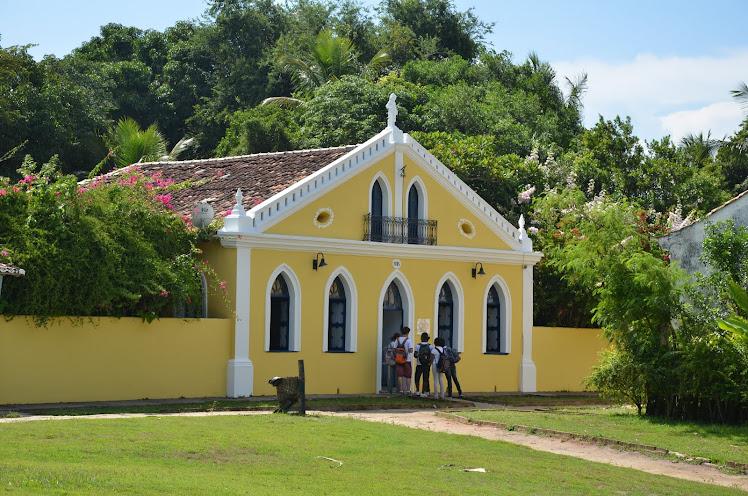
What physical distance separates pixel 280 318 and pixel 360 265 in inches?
87.5

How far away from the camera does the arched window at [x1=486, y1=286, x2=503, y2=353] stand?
28.5 m

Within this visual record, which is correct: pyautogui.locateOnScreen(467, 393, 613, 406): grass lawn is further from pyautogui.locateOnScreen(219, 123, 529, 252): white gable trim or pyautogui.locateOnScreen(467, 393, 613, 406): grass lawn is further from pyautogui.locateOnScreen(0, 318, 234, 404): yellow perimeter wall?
pyautogui.locateOnScreen(0, 318, 234, 404): yellow perimeter wall

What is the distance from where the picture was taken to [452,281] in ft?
90.6

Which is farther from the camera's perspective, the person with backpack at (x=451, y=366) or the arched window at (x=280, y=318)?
the arched window at (x=280, y=318)

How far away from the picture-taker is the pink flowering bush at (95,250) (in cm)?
2041

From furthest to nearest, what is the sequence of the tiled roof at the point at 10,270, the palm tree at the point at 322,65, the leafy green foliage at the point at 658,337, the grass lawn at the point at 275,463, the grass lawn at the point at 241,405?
the palm tree at the point at 322,65 < the leafy green foliage at the point at 658,337 < the grass lawn at the point at 241,405 < the tiled roof at the point at 10,270 < the grass lawn at the point at 275,463

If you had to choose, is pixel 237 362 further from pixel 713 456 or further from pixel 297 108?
pixel 297 108

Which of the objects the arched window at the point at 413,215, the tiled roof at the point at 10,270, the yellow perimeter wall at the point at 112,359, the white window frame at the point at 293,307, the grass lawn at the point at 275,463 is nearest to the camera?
the grass lawn at the point at 275,463

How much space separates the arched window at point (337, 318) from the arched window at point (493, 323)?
421 centimetres

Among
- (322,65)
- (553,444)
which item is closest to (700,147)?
(322,65)

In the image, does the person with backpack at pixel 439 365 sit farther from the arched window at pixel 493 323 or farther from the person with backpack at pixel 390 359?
the arched window at pixel 493 323

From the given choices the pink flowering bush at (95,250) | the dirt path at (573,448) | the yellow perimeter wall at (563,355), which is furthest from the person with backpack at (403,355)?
the yellow perimeter wall at (563,355)

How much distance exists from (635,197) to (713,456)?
23.1 meters

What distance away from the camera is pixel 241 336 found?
23.8 meters
